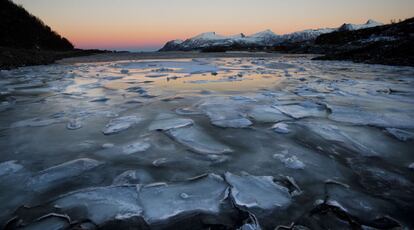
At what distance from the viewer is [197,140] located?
2.13 meters

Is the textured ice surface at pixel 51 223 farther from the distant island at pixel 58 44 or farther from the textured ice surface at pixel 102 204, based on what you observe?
the distant island at pixel 58 44

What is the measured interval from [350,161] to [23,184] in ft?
6.74

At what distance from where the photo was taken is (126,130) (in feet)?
7.89

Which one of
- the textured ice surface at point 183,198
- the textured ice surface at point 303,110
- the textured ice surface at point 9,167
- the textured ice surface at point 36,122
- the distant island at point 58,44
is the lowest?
the textured ice surface at point 183,198

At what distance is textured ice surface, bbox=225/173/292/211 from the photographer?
1257mm

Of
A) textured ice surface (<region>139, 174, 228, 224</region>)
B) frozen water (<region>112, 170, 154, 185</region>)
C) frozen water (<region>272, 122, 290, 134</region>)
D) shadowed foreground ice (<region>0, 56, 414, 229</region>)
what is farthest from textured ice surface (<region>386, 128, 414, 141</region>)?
frozen water (<region>112, 170, 154, 185</region>)

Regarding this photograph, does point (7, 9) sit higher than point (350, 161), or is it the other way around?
point (7, 9)

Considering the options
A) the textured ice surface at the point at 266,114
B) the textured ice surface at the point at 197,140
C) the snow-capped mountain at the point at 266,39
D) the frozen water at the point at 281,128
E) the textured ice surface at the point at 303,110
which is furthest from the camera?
the snow-capped mountain at the point at 266,39

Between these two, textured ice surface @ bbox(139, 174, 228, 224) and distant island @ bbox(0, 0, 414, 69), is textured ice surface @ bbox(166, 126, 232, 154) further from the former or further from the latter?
distant island @ bbox(0, 0, 414, 69)

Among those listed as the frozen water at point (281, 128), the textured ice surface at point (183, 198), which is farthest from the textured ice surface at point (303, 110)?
the textured ice surface at point (183, 198)

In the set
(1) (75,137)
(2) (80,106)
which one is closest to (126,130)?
(1) (75,137)

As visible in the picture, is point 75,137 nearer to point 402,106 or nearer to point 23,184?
point 23,184

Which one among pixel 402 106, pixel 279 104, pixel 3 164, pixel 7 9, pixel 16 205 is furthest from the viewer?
pixel 7 9

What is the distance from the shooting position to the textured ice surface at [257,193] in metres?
1.26
